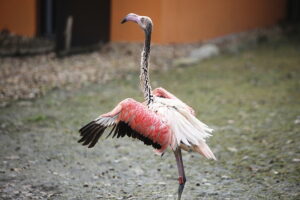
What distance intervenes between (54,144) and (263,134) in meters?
2.63

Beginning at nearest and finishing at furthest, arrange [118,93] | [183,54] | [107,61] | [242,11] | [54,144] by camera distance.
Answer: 1. [54,144]
2. [118,93]
3. [107,61]
4. [183,54]
5. [242,11]

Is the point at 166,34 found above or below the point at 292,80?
above

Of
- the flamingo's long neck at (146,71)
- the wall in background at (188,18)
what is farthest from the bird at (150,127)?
the wall in background at (188,18)

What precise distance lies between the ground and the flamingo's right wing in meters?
0.91

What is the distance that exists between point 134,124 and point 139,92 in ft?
14.7

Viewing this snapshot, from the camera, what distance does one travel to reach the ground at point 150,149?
444 cm

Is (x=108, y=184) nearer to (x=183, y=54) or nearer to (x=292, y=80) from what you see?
(x=292, y=80)

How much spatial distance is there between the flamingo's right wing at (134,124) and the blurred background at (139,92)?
91 cm

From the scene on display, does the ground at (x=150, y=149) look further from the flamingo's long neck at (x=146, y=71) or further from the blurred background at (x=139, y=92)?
the flamingo's long neck at (x=146, y=71)

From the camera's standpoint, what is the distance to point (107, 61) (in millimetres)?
10328

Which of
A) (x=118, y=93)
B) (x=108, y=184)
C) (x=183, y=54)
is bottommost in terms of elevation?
(x=108, y=184)

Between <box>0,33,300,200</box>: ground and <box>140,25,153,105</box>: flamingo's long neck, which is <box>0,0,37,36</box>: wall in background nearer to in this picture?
<box>0,33,300,200</box>: ground

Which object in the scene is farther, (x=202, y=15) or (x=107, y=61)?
(x=202, y=15)

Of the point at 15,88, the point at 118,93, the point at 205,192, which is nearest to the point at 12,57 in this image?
the point at 15,88
